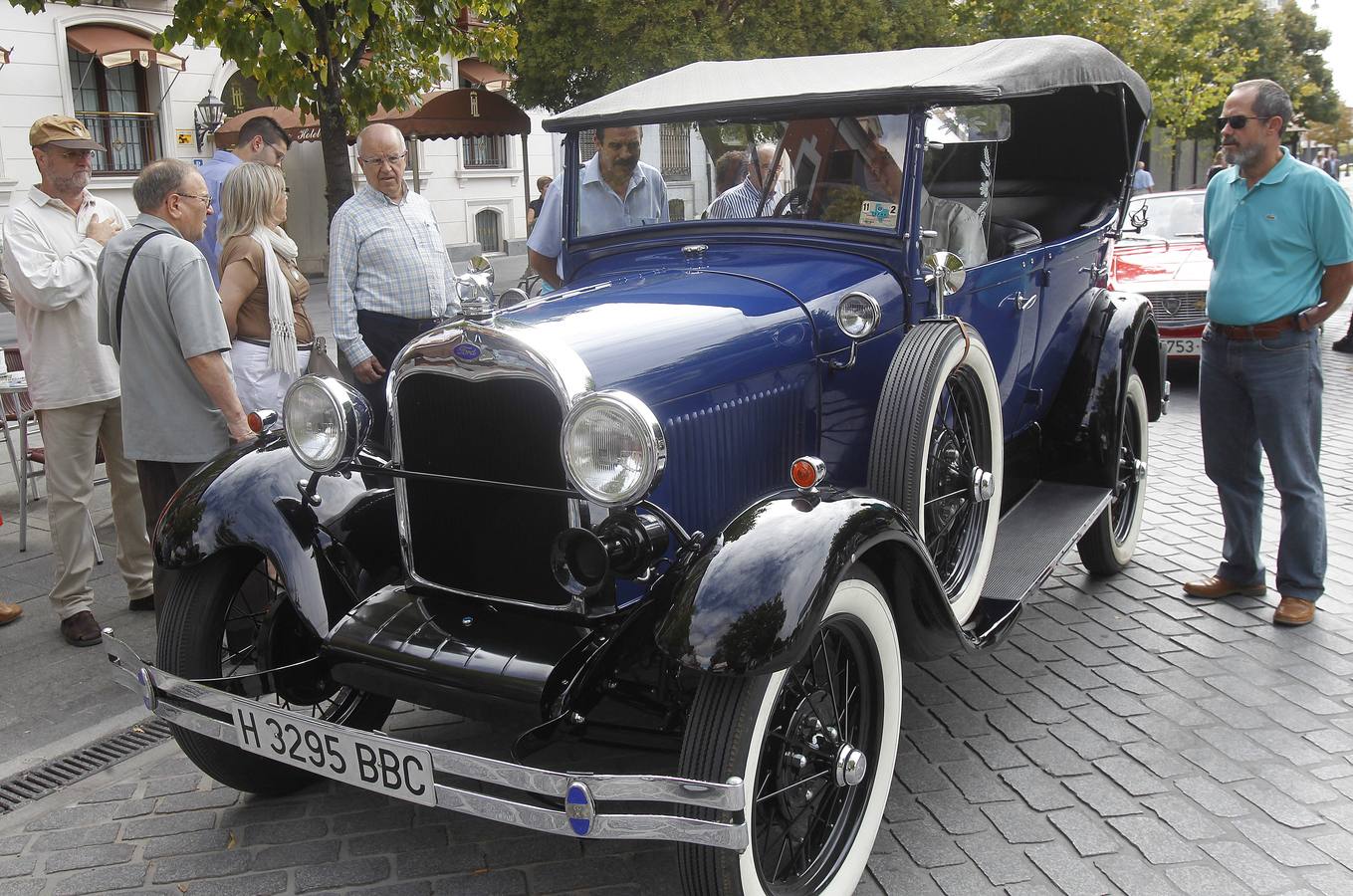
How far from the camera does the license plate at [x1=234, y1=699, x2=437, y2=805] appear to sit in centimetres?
243

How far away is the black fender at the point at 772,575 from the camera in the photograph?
7.65 ft

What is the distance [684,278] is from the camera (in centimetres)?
346

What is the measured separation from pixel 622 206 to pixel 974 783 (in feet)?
7.32

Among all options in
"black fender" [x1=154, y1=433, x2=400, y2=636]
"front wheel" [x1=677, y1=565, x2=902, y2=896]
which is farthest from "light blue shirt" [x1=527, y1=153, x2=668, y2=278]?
"front wheel" [x1=677, y1=565, x2=902, y2=896]

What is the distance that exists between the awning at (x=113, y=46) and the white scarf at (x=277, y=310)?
1298 centimetres

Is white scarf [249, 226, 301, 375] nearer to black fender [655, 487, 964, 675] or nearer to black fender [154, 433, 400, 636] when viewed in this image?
black fender [154, 433, 400, 636]

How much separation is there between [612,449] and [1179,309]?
7.83 m

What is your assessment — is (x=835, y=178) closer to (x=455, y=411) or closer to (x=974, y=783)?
(x=455, y=411)

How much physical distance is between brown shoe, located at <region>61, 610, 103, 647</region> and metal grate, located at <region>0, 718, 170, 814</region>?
29.9 inches

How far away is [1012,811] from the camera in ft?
10.2

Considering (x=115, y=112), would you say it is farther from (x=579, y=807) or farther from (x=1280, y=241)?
(x=579, y=807)

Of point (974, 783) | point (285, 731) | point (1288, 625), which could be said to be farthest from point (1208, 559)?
point (285, 731)

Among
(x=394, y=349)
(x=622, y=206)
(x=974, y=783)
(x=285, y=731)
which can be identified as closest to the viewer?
(x=285, y=731)

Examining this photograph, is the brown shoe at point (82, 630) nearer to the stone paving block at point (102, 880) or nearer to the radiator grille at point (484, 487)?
the stone paving block at point (102, 880)
